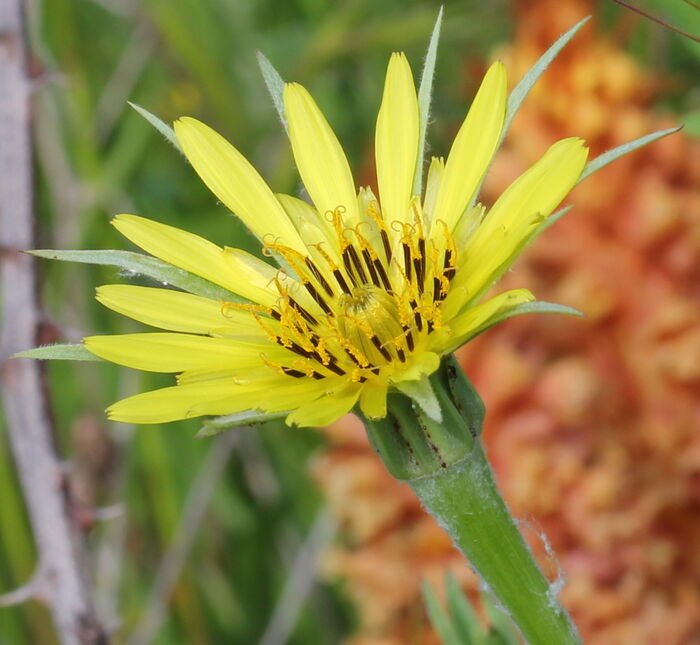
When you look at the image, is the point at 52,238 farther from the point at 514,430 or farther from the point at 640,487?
the point at 640,487

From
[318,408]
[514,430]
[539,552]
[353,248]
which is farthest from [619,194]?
[318,408]

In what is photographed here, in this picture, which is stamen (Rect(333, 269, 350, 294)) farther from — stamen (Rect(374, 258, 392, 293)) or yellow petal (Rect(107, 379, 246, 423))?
yellow petal (Rect(107, 379, 246, 423))

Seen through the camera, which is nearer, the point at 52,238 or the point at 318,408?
the point at 318,408

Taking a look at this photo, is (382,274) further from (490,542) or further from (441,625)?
(441,625)

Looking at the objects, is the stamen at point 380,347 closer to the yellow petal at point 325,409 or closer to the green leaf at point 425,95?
the yellow petal at point 325,409

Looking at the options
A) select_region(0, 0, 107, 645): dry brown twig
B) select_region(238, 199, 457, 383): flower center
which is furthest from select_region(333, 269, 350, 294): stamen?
select_region(0, 0, 107, 645): dry brown twig
